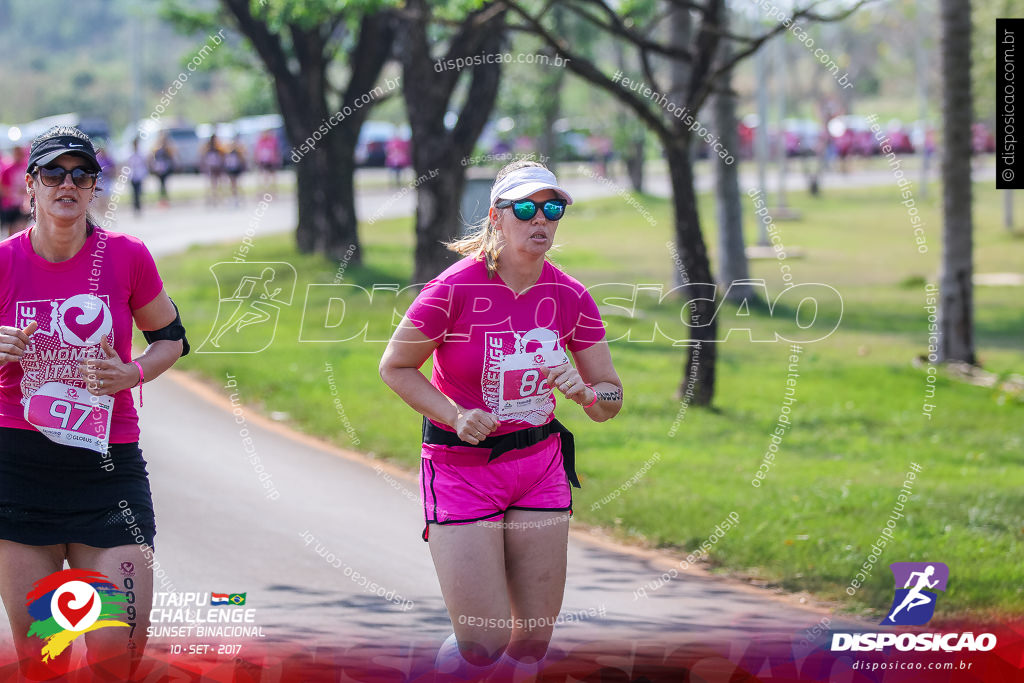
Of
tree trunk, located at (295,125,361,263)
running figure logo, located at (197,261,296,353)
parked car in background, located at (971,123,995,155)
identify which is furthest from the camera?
parked car in background, located at (971,123,995,155)

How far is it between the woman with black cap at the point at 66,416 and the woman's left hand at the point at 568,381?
1343 mm

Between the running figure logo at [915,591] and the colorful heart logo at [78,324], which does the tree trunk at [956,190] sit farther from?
the colorful heart logo at [78,324]

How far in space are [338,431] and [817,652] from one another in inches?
229

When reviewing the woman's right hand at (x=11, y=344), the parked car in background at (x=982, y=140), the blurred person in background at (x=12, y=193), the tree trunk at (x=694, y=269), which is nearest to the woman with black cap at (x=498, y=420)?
the woman's right hand at (x=11, y=344)

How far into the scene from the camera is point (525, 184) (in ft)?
14.0

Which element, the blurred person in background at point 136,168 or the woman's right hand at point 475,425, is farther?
the blurred person in background at point 136,168

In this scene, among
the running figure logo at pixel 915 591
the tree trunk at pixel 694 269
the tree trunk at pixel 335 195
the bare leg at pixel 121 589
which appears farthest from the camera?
the tree trunk at pixel 335 195

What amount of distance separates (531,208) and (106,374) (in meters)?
1.45

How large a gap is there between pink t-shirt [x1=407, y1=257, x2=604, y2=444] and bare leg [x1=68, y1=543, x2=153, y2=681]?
1.07m

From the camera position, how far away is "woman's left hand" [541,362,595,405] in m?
4.15

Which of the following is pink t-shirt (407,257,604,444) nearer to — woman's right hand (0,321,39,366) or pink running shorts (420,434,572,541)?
pink running shorts (420,434,572,541)

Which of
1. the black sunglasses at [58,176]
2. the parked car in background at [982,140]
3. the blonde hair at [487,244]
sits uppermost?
the parked car in background at [982,140]

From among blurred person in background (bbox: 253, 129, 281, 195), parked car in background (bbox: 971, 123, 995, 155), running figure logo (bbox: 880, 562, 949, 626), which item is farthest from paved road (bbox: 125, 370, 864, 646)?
parked car in background (bbox: 971, 123, 995, 155)

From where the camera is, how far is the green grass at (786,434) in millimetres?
7344
